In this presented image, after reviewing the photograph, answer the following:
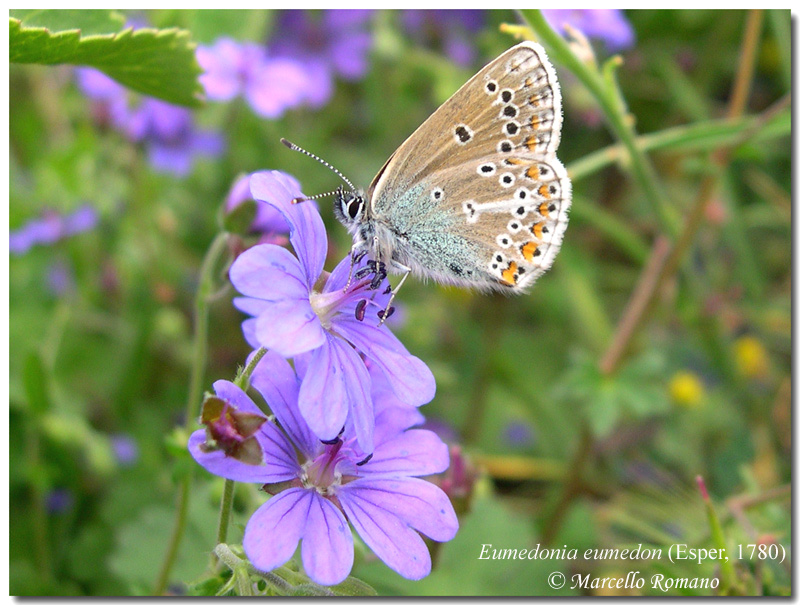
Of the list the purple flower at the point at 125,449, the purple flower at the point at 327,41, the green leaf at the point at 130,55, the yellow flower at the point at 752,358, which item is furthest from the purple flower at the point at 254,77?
the yellow flower at the point at 752,358

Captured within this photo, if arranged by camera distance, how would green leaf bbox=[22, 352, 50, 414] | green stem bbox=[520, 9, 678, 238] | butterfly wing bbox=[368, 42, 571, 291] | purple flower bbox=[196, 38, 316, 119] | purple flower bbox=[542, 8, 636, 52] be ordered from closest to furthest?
butterfly wing bbox=[368, 42, 571, 291], green stem bbox=[520, 9, 678, 238], green leaf bbox=[22, 352, 50, 414], purple flower bbox=[542, 8, 636, 52], purple flower bbox=[196, 38, 316, 119]

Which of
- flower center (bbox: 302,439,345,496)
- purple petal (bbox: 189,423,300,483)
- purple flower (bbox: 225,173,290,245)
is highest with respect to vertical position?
purple flower (bbox: 225,173,290,245)

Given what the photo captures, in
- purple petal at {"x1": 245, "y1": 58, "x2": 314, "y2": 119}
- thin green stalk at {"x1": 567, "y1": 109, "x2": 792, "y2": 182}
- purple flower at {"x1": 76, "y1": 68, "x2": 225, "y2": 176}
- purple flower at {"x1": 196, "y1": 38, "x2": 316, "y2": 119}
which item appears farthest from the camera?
purple flower at {"x1": 76, "y1": 68, "x2": 225, "y2": 176}

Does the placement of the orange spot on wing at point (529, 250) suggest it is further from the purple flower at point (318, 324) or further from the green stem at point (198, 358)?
the green stem at point (198, 358)

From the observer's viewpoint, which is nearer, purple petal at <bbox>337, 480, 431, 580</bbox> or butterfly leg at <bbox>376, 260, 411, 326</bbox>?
purple petal at <bbox>337, 480, 431, 580</bbox>

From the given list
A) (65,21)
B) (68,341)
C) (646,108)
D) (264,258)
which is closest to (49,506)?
(68,341)

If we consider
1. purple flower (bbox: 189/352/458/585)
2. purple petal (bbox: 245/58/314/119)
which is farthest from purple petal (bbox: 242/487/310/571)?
purple petal (bbox: 245/58/314/119)

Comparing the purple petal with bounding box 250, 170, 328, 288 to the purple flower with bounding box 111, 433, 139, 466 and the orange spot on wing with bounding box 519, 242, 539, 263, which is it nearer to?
the orange spot on wing with bounding box 519, 242, 539, 263

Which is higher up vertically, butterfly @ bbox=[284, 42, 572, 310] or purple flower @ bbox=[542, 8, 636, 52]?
purple flower @ bbox=[542, 8, 636, 52]
